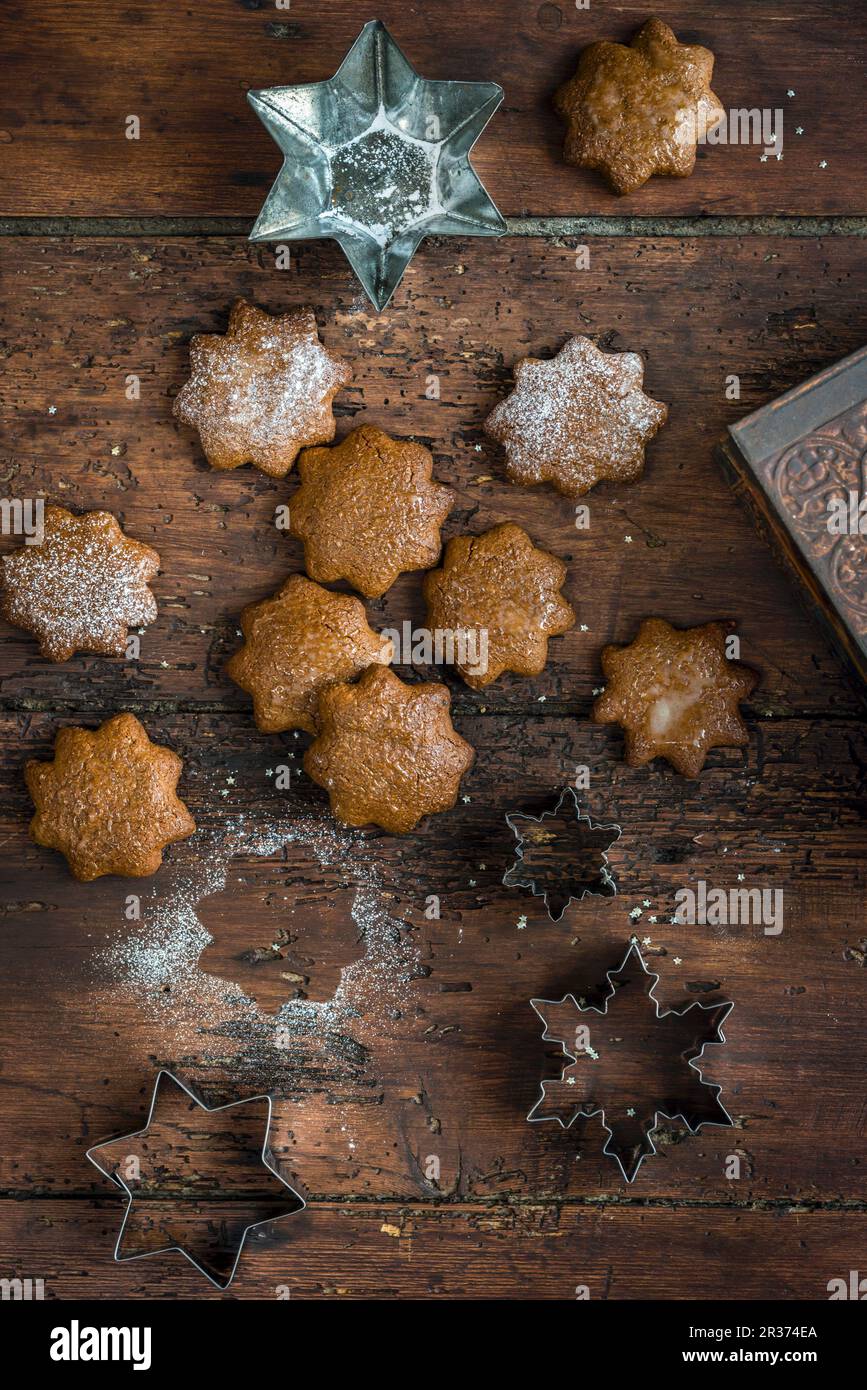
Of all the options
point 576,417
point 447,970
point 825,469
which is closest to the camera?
point 825,469

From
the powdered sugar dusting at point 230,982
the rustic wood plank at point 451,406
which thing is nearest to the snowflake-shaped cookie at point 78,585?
the rustic wood plank at point 451,406

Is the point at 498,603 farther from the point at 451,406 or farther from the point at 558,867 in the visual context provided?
the point at 558,867

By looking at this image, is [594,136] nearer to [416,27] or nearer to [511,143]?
[511,143]

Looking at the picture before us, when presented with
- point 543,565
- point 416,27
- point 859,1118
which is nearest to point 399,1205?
point 859,1118

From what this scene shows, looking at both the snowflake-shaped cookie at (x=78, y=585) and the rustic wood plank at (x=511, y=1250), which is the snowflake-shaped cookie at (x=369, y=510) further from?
the rustic wood plank at (x=511, y=1250)

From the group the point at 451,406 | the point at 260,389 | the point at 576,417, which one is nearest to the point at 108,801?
the point at 260,389

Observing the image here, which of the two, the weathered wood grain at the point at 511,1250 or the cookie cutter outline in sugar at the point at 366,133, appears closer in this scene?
the cookie cutter outline in sugar at the point at 366,133

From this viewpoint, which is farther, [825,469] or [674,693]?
[674,693]
